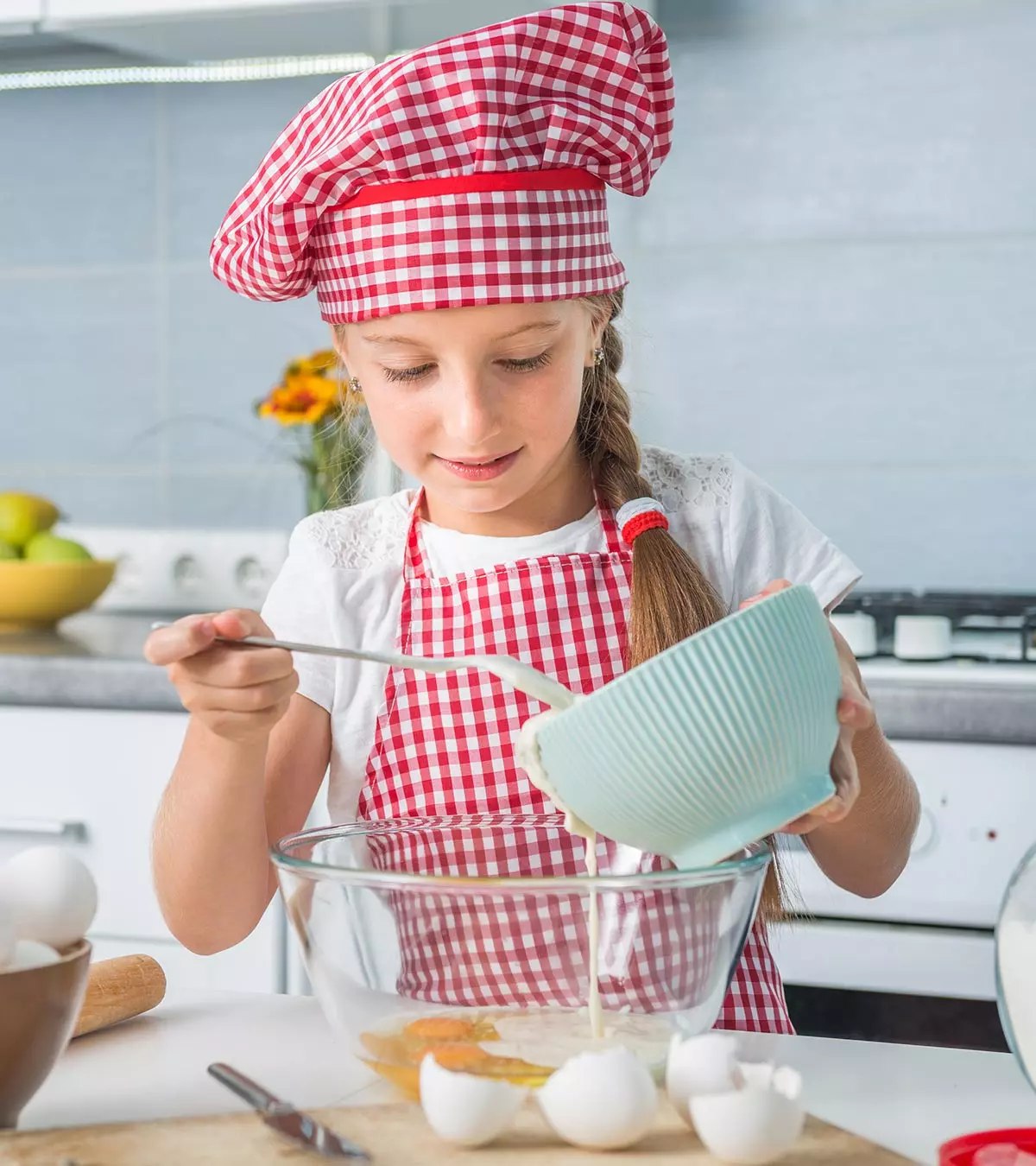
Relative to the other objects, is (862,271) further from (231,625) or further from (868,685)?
(231,625)

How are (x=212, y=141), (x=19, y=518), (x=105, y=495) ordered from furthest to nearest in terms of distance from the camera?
(x=105, y=495) < (x=212, y=141) < (x=19, y=518)

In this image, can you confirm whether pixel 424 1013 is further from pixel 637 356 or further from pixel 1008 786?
pixel 637 356

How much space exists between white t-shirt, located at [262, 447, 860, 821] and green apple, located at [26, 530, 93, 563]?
91cm

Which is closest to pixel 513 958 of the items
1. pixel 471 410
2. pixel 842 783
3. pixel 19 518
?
pixel 842 783

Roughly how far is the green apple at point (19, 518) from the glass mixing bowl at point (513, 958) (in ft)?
4.87

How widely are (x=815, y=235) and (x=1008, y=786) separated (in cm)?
84

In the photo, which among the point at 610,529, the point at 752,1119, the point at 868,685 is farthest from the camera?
the point at 868,685

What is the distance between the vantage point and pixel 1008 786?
1403 mm

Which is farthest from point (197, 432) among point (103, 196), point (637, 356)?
point (637, 356)

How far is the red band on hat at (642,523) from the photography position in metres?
1.04

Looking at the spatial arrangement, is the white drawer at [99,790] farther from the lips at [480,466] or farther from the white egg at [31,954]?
the white egg at [31,954]

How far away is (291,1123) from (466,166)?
21.8 inches

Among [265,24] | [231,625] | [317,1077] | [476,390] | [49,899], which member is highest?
[265,24]

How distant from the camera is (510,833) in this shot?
2.44ft
